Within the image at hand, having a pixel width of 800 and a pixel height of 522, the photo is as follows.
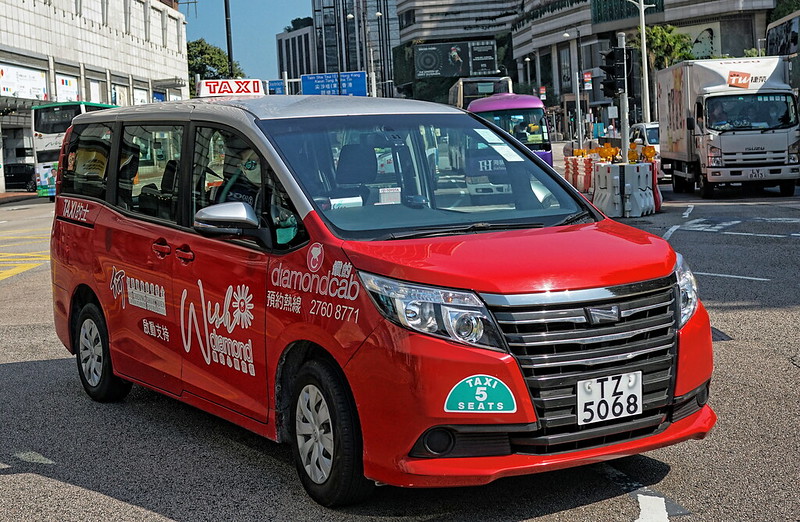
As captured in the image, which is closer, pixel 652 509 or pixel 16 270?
pixel 652 509

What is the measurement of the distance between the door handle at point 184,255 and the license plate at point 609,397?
92.3 inches

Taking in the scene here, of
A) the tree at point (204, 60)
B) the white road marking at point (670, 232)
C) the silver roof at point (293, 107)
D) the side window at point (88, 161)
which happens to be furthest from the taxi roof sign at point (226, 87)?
the tree at point (204, 60)

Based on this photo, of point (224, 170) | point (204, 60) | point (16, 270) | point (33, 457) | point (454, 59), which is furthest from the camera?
point (454, 59)

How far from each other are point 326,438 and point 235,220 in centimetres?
113

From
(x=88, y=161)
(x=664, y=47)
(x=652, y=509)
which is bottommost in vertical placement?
(x=652, y=509)

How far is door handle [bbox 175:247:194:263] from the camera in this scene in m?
5.89

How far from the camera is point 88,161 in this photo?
7.52m

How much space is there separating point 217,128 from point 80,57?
65.4 meters

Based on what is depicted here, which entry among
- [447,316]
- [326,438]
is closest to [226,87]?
[326,438]

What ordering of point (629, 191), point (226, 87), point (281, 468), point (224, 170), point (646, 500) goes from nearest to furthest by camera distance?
1. point (646, 500)
2. point (281, 468)
3. point (224, 170)
4. point (629, 191)
5. point (226, 87)

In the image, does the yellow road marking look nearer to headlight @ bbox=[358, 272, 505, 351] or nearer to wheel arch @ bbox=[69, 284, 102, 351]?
wheel arch @ bbox=[69, 284, 102, 351]

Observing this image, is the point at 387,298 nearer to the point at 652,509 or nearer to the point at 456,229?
the point at 456,229

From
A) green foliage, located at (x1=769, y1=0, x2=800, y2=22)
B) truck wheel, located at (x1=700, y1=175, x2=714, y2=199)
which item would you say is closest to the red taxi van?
truck wheel, located at (x1=700, y1=175, x2=714, y2=199)

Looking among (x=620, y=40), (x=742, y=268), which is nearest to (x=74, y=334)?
(x=742, y=268)
